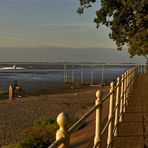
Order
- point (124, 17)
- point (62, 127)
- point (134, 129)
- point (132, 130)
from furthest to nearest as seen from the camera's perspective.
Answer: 1. point (124, 17)
2. point (134, 129)
3. point (132, 130)
4. point (62, 127)

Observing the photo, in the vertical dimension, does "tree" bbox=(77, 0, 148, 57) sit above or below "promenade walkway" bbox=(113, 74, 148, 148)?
above

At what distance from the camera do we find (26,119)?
26.2m

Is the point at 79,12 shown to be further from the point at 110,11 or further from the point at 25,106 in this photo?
the point at 25,106

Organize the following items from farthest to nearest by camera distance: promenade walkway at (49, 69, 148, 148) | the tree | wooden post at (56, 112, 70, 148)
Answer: the tree → promenade walkway at (49, 69, 148, 148) → wooden post at (56, 112, 70, 148)

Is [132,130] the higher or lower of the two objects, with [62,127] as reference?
lower

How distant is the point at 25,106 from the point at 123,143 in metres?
25.6

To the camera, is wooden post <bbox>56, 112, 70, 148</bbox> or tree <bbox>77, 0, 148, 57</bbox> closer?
wooden post <bbox>56, 112, 70, 148</bbox>

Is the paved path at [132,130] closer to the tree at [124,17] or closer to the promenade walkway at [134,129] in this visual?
the promenade walkway at [134,129]

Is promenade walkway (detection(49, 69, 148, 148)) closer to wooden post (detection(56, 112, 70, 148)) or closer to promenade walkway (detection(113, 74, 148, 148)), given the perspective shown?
promenade walkway (detection(113, 74, 148, 148))

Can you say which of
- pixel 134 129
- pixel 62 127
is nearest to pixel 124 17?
pixel 134 129

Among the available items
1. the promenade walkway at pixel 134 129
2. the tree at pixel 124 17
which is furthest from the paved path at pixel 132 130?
the tree at pixel 124 17

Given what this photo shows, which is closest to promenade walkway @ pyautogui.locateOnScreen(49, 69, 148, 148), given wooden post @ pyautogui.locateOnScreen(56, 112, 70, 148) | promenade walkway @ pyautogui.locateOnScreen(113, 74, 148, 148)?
promenade walkway @ pyautogui.locateOnScreen(113, 74, 148, 148)

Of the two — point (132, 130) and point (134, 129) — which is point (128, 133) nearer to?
point (132, 130)

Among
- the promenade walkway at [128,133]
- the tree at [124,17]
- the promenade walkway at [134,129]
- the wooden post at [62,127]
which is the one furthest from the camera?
the tree at [124,17]
